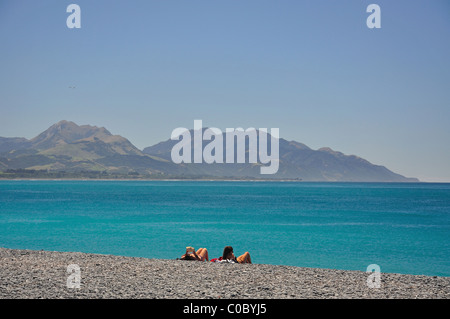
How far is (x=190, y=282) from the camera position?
13906mm

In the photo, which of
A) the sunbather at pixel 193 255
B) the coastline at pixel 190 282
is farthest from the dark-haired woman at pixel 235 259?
the sunbather at pixel 193 255

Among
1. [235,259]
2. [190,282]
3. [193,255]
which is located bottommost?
[235,259]

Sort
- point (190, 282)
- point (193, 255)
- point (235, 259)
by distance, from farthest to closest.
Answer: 1. point (193, 255)
2. point (235, 259)
3. point (190, 282)

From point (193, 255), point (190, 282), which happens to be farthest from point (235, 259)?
point (190, 282)

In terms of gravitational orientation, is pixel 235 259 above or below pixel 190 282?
below

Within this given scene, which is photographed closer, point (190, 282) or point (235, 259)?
point (190, 282)

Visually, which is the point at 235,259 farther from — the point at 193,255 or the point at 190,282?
the point at 190,282

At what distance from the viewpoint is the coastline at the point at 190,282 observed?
12.0m

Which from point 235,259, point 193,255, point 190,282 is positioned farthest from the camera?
point 193,255

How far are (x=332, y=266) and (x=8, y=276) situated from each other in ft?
54.2

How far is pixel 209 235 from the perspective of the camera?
39.0 meters

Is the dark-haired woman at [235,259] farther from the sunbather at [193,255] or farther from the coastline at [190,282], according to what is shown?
the sunbather at [193,255]
